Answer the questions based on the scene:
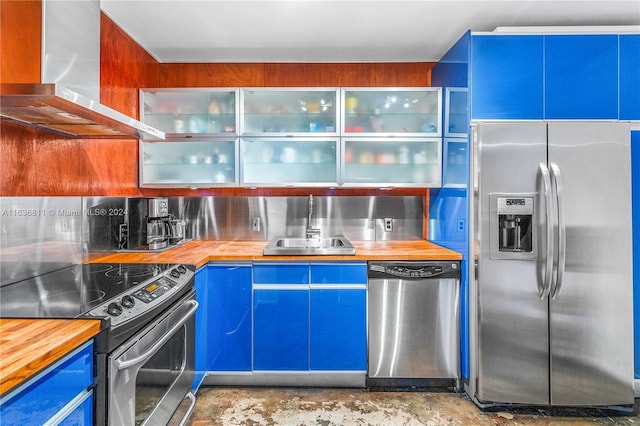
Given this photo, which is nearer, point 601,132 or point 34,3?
point 34,3

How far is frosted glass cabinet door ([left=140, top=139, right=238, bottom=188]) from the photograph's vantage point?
2.68m

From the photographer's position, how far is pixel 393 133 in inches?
101

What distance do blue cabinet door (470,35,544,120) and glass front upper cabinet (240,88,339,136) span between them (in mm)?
1016

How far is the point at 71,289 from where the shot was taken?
1.45 meters

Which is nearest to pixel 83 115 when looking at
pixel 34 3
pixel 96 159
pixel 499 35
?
pixel 34 3

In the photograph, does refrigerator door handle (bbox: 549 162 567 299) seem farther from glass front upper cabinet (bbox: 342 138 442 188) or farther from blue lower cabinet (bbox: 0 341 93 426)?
blue lower cabinet (bbox: 0 341 93 426)

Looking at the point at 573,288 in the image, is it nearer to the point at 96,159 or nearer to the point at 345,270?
the point at 345,270

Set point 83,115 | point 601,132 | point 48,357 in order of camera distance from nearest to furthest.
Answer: point 48,357 < point 83,115 < point 601,132

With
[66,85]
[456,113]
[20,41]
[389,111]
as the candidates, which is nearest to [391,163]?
[389,111]

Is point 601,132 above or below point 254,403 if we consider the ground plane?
above

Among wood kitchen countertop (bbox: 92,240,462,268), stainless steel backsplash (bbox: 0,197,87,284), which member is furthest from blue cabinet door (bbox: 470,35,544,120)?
stainless steel backsplash (bbox: 0,197,87,284)

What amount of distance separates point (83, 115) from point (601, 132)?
8.89 feet

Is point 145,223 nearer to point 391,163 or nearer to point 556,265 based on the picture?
point 391,163

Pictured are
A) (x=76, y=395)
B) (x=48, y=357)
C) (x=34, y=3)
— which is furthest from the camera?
(x=34, y=3)
